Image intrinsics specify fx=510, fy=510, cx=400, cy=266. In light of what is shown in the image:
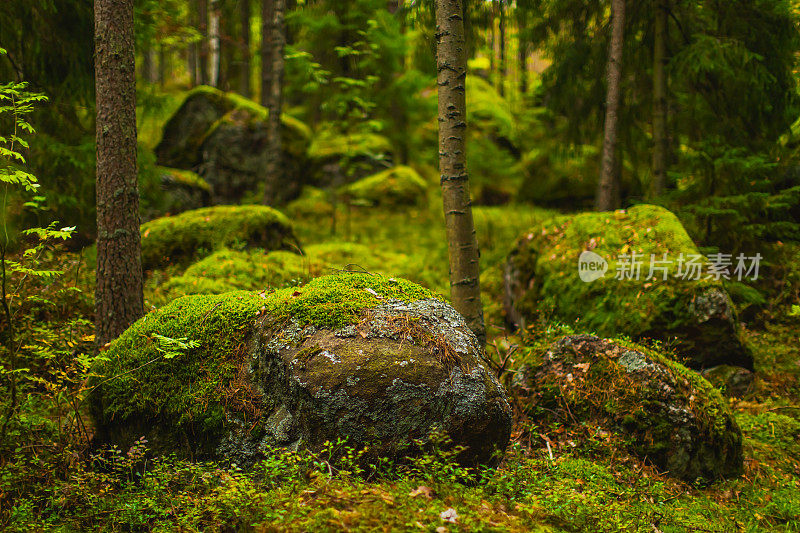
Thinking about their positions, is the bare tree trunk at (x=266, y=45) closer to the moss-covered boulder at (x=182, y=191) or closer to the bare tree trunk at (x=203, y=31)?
the bare tree trunk at (x=203, y=31)

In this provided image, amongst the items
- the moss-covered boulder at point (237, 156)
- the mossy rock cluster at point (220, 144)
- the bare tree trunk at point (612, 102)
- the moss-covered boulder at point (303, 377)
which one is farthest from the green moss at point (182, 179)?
the bare tree trunk at point (612, 102)

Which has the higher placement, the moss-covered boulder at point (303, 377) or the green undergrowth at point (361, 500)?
the moss-covered boulder at point (303, 377)

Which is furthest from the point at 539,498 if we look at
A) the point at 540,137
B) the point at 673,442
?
the point at 540,137

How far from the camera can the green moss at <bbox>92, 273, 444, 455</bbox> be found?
3.91 metres

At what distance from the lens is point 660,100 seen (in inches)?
389

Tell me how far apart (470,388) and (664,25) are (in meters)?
9.31

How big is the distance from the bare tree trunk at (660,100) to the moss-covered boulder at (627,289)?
234 cm

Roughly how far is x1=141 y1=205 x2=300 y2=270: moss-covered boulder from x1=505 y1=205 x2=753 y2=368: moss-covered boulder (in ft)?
13.6

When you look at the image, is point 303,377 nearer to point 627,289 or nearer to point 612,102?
point 627,289

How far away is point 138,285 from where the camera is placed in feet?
18.5

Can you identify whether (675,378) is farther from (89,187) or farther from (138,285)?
(89,187)

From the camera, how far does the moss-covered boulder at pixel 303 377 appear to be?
3.55m

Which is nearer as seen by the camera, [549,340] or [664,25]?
[549,340]

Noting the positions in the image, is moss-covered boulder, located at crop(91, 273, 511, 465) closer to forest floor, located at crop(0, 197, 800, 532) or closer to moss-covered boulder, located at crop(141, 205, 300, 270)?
forest floor, located at crop(0, 197, 800, 532)
